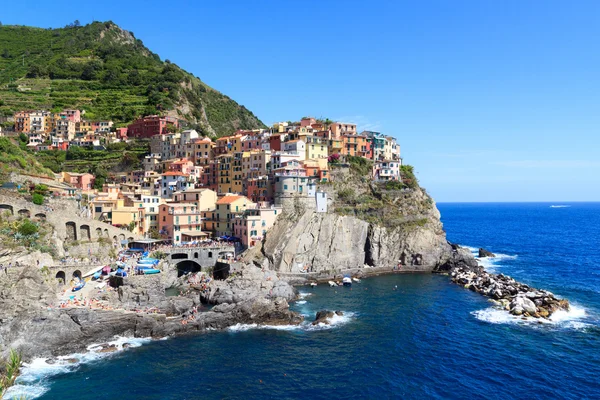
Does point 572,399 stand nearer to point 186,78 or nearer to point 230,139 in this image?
point 230,139

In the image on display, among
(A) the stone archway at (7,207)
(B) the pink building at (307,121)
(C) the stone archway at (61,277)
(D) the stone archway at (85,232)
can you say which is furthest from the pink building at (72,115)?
(C) the stone archway at (61,277)

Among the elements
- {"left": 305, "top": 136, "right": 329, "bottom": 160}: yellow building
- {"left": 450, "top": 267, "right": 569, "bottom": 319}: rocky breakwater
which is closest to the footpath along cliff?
{"left": 305, "top": 136, "right": 329, "bottom": 160}: yellow building

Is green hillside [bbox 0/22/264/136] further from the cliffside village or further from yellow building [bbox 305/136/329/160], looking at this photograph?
yellow building [bbox 305/136/329/160]

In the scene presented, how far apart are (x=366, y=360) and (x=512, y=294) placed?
2755cm

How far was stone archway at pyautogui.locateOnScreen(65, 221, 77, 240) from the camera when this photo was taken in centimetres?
5634

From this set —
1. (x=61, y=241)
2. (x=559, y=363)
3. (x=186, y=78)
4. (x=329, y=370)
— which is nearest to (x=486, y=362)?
(x=559, y=363)

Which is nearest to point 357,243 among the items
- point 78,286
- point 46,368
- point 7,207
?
point 78,286

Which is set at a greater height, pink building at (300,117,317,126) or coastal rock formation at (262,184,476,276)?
pink building at (300,117,317,126)

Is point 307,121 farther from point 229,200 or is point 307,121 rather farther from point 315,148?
point 229,200

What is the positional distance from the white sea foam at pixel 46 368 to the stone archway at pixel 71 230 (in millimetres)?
21040

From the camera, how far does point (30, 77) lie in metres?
134

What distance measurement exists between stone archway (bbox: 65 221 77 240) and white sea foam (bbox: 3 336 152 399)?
2104cm

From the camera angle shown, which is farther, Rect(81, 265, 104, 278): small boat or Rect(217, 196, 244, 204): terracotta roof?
Rect(217, 196, 244, 204): terracotta roof

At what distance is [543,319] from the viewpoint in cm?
4712
